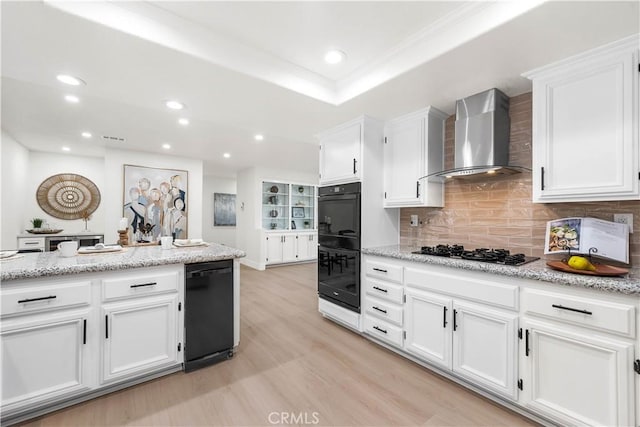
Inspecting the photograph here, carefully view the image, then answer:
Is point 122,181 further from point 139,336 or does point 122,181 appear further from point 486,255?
point 486,255

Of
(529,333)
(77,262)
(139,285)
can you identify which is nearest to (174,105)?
(77,262)

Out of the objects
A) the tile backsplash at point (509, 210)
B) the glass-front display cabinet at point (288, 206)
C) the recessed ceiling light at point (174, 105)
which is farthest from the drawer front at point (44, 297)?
the glass-front display cabinet at point (288, 206)

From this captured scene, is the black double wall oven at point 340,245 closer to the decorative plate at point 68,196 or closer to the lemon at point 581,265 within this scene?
the lemon at point 581,265

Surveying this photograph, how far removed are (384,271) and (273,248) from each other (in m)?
4.20

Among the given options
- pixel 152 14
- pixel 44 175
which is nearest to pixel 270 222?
pixel 44 175

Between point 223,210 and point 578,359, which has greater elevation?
point 223,210

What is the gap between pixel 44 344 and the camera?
1639 mm

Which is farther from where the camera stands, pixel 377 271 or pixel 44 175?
pixel 44 175

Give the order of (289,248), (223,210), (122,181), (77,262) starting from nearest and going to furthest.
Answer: (77,262) < (122,181) < (289,248) < (223,210)

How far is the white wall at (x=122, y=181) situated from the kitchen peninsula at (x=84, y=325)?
9.23 feet

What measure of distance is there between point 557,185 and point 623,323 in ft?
2.89

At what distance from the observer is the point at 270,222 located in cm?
680

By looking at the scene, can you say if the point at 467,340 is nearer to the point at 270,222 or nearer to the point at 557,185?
the point at 557,185

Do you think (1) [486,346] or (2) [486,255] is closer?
(1) [486,346]
